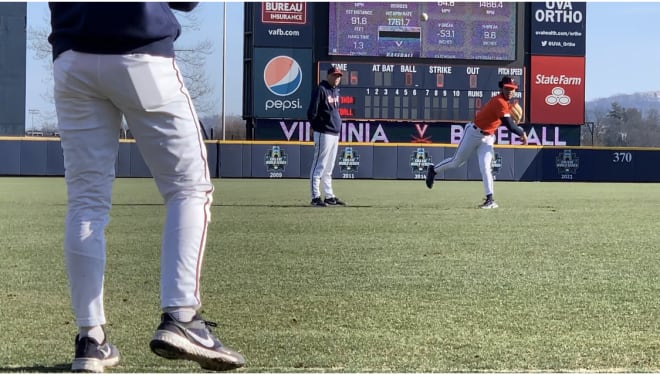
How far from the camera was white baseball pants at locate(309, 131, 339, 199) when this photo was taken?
9805 mm

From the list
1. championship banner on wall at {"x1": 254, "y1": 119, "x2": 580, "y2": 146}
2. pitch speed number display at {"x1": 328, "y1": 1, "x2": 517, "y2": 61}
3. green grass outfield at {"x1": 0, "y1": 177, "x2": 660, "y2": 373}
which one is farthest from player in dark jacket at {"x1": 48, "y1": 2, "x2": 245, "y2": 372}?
pitch speed number display at {"x1": 328, "y1": 1, "x2": 517, "y2": 61}

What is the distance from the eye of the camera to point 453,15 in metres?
25.0

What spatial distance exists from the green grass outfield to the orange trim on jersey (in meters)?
2.20

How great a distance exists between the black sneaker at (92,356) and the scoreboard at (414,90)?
21875 millimetres

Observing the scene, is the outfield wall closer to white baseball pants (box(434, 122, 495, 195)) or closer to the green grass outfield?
white baseball pants (box(434, 122, 495, 195))

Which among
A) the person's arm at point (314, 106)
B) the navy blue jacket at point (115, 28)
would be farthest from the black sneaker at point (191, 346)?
the person's arm at point (314, 106)

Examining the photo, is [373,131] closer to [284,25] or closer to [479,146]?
[284,25]

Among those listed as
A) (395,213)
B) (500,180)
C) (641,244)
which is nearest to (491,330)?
(641,244)

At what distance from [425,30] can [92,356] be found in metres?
23.2

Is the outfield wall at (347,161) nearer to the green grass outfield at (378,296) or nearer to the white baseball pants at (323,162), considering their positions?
the white baseball pants at (323,162)

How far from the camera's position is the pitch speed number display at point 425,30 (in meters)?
24.3

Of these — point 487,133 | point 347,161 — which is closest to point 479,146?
point 487,133

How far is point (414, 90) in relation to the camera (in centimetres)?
2453

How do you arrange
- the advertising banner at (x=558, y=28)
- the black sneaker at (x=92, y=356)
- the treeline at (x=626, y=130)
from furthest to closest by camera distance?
the treeline at (x=626, y=130) → the advertising banner at (x=558, y=28) → the black sneaker at (x=92, y=356)
